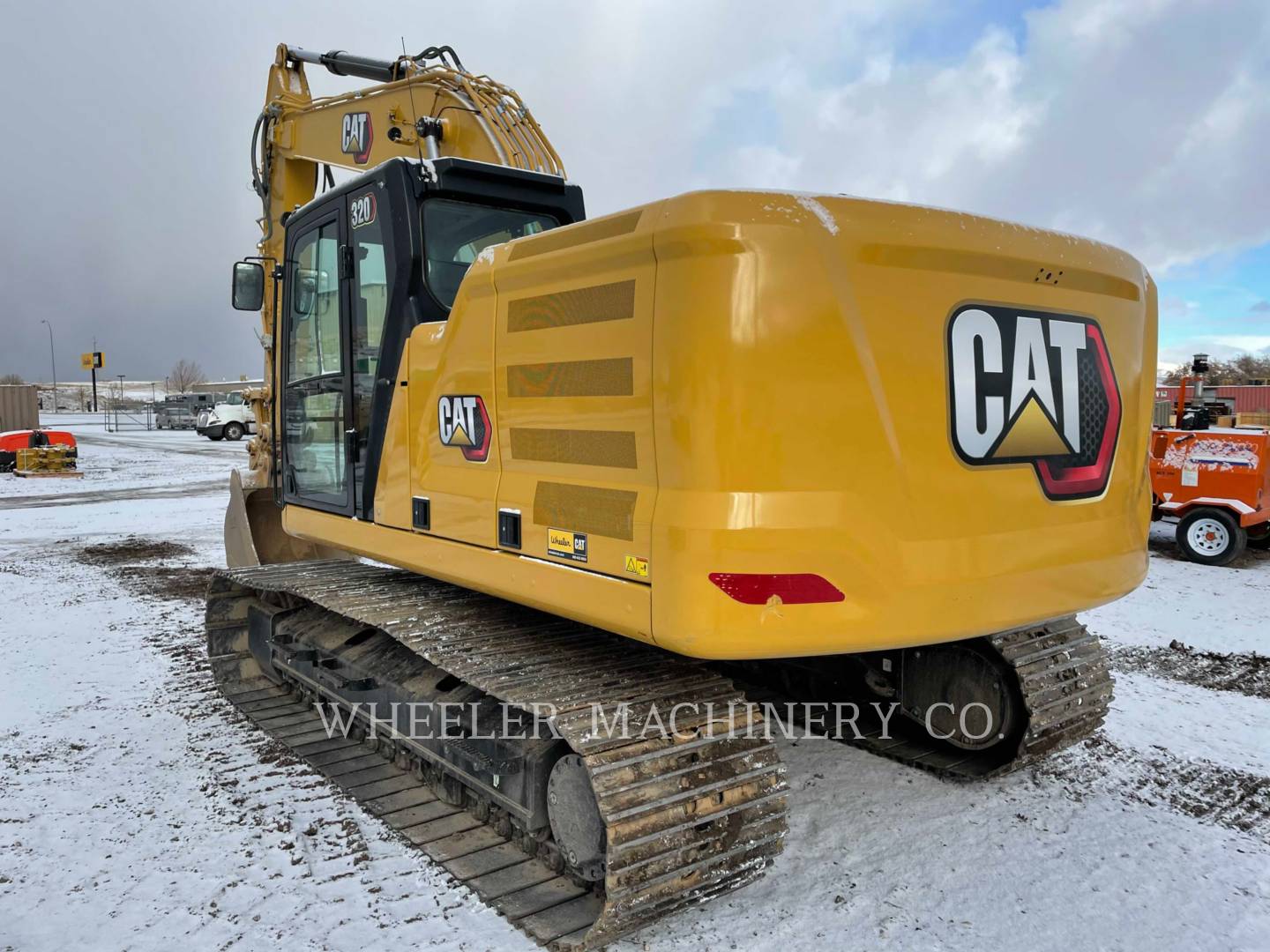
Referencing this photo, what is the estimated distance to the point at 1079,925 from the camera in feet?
9.80

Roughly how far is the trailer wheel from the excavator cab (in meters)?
7.90

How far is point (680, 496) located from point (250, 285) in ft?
12.2

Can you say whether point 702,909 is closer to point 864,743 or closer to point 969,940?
point 969,940

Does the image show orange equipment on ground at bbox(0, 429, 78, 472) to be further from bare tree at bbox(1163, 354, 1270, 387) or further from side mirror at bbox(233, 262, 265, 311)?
bare tree at bbox(1163, 354, 1270, 387)

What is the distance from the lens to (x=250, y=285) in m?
5.23

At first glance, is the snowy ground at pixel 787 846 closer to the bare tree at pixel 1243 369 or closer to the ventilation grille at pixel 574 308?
the ventilation grille at pixel 574 308

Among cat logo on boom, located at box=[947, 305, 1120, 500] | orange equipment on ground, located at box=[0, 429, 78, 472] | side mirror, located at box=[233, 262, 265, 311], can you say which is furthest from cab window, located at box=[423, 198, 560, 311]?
orange equipment on ground, located at box=[0, 429, 78, 472]

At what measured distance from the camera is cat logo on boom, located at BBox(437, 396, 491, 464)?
3.28m

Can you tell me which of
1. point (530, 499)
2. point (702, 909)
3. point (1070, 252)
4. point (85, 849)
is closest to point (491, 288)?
point (530, 499)

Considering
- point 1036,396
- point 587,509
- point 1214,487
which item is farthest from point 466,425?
point 1214,487

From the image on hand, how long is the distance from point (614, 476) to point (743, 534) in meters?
0.48

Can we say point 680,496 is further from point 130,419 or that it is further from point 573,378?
point 130,419

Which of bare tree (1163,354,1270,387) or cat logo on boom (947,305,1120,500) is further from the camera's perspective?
bare tree (1163,354,1270,387)

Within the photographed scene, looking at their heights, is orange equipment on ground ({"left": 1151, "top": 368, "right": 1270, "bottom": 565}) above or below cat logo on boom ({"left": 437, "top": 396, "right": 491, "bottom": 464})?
below
